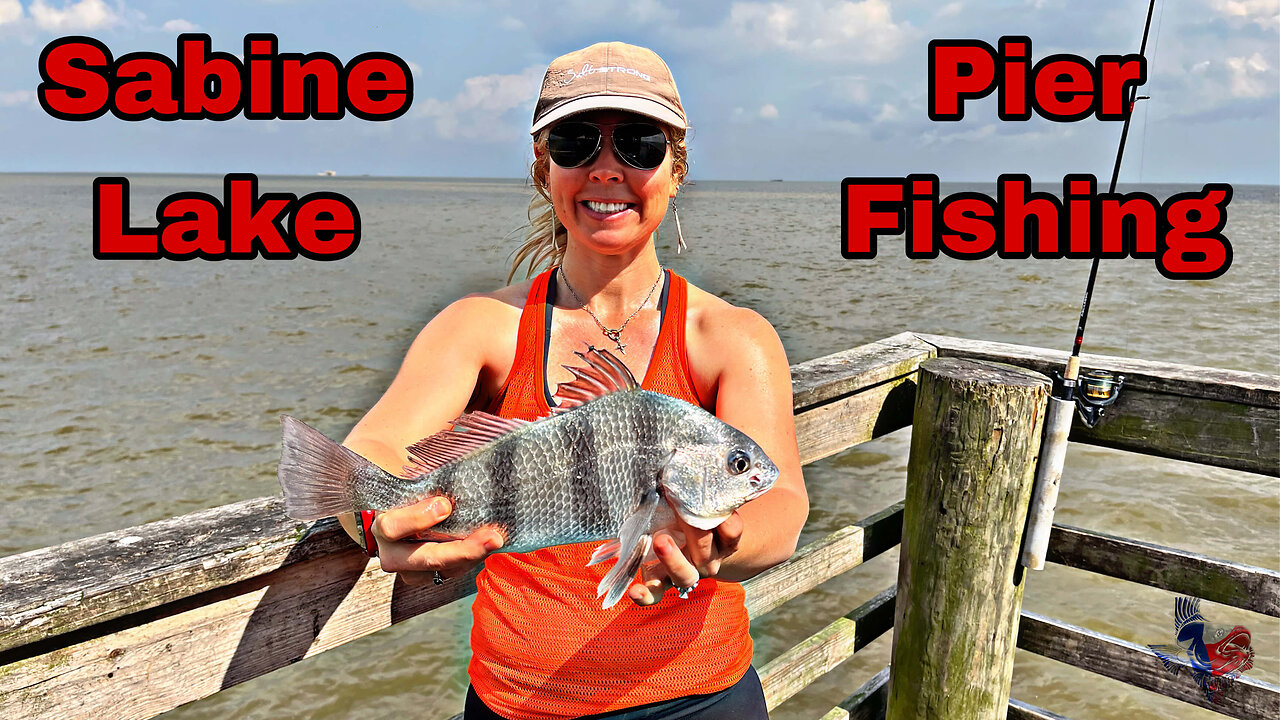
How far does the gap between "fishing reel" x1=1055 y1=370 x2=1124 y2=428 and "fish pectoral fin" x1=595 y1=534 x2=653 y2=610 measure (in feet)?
7.03

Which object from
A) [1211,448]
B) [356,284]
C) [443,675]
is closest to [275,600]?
[1211,448]

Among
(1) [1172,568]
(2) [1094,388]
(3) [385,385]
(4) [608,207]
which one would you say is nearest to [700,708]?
(4) [608,207]

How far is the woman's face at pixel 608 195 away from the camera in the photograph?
6.11 ft

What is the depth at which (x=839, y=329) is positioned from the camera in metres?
14.9

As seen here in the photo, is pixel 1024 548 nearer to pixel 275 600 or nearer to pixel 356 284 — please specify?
pixel 275 600

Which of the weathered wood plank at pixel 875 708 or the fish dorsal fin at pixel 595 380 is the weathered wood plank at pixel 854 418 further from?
the fish dorsal fin at pixel 595 380

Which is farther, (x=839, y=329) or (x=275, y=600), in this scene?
(x=839, y=329)

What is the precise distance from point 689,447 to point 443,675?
5167mm

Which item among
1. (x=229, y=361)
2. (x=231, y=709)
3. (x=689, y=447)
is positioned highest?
(x=689, y=447)

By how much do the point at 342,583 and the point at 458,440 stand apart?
0.56m

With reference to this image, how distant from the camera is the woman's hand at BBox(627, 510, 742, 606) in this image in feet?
4.83

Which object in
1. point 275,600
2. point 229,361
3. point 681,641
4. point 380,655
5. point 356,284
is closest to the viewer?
point 275,600

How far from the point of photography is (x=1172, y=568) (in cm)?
300

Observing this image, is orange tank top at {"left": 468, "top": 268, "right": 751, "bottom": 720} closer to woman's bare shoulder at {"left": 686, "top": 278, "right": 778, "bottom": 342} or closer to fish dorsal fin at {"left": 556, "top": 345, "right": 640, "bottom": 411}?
woman's bare shoulder at {"left": 686, "top": 278, "right": 778, "bottom": 342}
